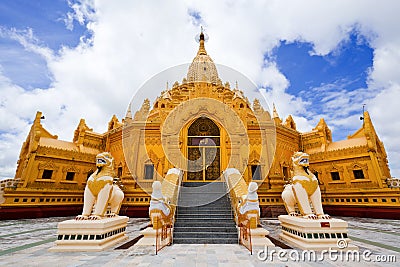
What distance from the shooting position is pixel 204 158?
1378 centimetres

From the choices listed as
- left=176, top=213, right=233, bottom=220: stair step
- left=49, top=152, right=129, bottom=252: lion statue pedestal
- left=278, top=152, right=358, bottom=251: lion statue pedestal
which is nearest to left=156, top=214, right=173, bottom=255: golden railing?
left=49, top=152, right=129, bottom=252: lion statue pedestal

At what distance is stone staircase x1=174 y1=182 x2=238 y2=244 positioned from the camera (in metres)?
6.63

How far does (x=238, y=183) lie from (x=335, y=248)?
13.3 ft

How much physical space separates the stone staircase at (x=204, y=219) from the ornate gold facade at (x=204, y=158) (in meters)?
3.40

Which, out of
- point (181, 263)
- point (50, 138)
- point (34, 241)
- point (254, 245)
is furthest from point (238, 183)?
point (50, 138)

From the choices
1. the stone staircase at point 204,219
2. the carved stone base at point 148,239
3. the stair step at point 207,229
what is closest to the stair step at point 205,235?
the stone staircase at point 204,219

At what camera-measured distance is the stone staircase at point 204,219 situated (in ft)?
21.8

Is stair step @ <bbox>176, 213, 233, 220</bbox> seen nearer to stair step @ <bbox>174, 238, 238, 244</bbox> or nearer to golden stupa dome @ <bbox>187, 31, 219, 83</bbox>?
stair step @ <bbox>174, 238, 238, 244</bbox>

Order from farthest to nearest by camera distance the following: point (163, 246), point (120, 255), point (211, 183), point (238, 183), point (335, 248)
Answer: point (211, 183), point (238, 183), point (163, 246), point (335, 248), point (120, 255)

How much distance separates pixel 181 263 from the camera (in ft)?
14.4

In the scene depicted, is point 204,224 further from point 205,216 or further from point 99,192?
point 99,192

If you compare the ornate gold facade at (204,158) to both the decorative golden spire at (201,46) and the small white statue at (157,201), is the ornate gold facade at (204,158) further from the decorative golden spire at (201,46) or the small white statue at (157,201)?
the decorative golden spire at (201,46)

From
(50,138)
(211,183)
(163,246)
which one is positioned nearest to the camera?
(163,246)

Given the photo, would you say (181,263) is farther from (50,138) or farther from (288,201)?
(50,138)
